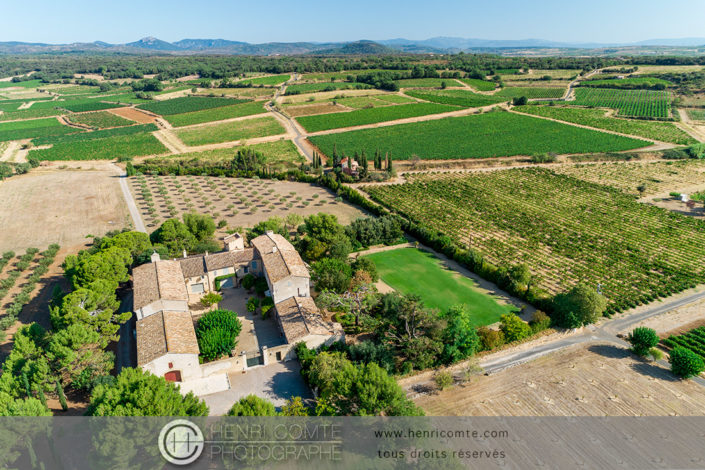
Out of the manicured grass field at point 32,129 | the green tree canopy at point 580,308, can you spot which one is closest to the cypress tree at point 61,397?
the green tree canopy at point 580,308

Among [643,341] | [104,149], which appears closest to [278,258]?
[643,341]

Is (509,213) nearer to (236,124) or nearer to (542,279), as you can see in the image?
(542,279)

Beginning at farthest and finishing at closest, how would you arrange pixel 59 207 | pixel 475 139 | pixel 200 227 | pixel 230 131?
pixel 230 131
pixel 475 139
pixel 59 207
pixel 200 227

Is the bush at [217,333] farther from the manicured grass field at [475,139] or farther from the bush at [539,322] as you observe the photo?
the manicured grass field at [475,139]

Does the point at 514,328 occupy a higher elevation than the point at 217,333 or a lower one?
lower

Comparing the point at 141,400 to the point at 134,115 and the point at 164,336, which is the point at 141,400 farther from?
the point at 134,115

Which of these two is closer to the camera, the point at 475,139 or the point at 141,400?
the point at 141,400

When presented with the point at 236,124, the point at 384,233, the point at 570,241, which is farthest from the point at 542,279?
the point at 236,124
